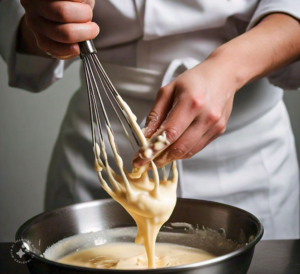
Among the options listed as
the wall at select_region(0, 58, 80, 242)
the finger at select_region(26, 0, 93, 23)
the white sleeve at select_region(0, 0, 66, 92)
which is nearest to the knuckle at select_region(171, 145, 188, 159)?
the finger at select_region(26, 0, 93, 23)

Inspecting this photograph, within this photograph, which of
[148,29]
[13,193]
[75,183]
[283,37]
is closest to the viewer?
[283,37]

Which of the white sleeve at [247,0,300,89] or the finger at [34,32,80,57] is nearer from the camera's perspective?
the finger at [34,32,80,57]

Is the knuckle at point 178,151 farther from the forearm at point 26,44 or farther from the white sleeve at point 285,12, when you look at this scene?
the forearm at point 26,44

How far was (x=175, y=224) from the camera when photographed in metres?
0.73

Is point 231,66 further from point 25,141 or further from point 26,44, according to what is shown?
point 25,141

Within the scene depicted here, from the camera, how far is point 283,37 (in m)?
0.78

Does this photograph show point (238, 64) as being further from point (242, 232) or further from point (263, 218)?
point (263, 218)

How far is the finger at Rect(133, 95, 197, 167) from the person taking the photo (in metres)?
0.52

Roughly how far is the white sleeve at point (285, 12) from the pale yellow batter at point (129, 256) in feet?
1.51

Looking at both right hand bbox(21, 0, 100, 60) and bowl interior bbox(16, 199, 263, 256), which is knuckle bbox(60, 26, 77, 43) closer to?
right hand bbox(21, 0, 100, 60)

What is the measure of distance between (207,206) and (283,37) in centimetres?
36

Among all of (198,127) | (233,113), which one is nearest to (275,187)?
(233,113)

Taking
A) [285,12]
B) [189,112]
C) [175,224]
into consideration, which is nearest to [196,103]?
[189,112]

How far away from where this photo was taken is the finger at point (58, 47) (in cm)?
61
